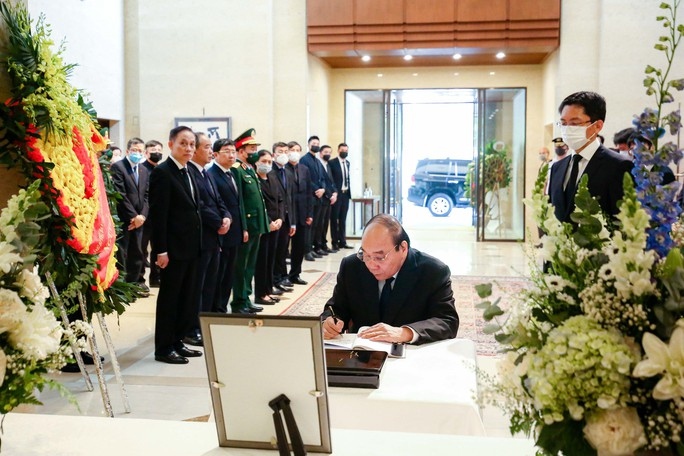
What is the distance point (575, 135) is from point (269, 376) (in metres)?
2.36

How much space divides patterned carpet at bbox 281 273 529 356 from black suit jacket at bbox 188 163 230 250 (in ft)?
4.59


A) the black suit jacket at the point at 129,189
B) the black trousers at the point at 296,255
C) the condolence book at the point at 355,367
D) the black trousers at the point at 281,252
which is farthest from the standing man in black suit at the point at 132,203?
the condolence book at the point at 355,367

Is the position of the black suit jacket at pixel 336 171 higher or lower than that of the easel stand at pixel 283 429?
higher

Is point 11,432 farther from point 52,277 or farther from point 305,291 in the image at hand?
point 305,291

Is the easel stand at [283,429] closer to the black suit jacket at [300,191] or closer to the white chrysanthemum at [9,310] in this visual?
the white chrysanthemum at [9,310]

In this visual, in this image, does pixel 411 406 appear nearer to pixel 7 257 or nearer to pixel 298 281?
pixel 7 257

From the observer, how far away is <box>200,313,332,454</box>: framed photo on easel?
1652 millimetres

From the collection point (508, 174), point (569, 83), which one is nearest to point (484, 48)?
point (569, 83)

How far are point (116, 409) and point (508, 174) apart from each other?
1131 centimetres

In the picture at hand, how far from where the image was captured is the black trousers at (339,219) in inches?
520

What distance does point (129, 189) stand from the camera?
27.4 ft

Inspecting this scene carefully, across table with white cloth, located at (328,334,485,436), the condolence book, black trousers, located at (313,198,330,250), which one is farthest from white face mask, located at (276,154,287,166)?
table with white cloth, located at (328,334,485,436)

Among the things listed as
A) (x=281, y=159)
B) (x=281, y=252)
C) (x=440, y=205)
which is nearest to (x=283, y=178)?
(x=281, y=159)

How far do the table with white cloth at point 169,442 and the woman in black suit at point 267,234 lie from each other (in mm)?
6239
